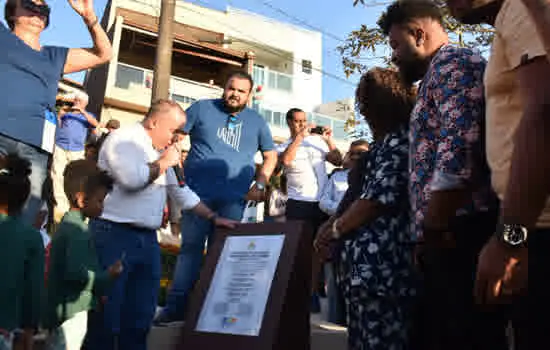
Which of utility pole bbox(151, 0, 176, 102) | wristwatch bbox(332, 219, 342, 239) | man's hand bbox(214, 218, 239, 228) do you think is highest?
utility pole bbox(151, 0, 176, 102)

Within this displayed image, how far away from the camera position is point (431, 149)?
6.46 feet

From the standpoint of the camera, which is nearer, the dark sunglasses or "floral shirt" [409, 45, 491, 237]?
"floral shirt" [409, 45, 491, 237]

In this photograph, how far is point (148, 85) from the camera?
57.3 feet

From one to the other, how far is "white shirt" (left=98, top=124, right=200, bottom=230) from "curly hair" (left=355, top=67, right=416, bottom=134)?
4.40 feet

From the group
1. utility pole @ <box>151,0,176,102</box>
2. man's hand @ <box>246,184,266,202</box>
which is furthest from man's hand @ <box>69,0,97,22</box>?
utility pole @ <box>151,0,176,102</box>

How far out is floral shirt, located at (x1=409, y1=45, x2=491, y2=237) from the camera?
5.71 feet

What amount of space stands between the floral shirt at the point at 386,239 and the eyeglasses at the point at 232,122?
1835 millimetres

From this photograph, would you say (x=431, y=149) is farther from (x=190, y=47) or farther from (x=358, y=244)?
(x=190, y=47)

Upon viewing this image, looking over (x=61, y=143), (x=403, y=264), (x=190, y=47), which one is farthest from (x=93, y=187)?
(x=190, y=47)

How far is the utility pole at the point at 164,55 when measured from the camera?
691cm

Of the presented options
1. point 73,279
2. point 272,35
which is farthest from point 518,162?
point 272,35

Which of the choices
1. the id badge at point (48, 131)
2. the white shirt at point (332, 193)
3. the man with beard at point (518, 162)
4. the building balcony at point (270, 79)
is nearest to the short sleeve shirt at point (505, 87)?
the man with beard at point (518, 162)

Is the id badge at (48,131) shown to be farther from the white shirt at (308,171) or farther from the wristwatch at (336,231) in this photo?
the white shirt at (308,171)

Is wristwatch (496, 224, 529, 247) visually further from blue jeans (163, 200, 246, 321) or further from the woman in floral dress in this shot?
blue jeans (163, 200, 246, 321)
